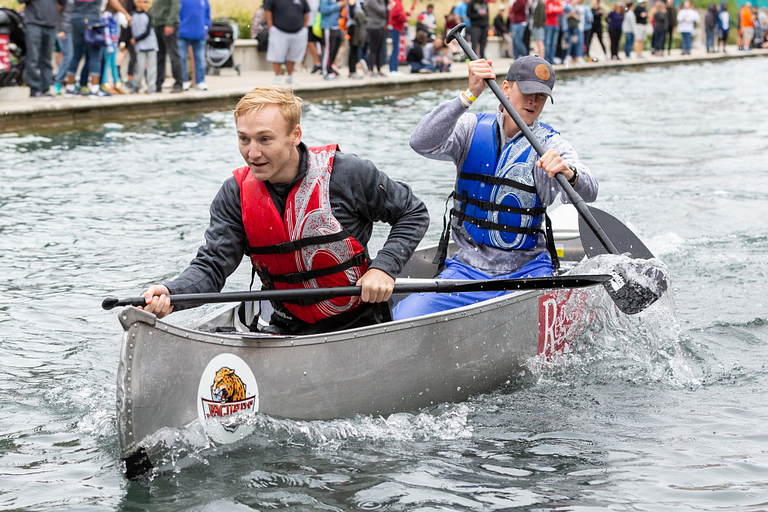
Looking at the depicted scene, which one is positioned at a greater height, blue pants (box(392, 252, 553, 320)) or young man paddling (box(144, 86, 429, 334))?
young man paddling (box(144, 86, 429, 334))

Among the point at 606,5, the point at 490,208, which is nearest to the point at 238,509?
the point at 490,208

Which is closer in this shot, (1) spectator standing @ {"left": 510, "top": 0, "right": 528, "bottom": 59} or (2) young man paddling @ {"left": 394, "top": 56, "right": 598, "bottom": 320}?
(2) young man paddling @ {"left": 394, "top": 56, "right": 598, "bottom": 320}

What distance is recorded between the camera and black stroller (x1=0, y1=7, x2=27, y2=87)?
42.0ft

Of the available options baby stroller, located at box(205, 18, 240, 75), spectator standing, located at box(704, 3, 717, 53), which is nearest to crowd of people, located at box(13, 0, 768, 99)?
baby stroller, located at box(205, 18, 240, 75)

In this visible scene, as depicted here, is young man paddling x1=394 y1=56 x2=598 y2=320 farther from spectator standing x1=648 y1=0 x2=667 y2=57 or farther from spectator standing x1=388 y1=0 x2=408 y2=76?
spectator standing x1=648 y1=0 x2=667 y2=57

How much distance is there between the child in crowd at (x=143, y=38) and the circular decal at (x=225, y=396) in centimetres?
1062

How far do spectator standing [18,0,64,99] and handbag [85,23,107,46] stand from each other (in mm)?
426

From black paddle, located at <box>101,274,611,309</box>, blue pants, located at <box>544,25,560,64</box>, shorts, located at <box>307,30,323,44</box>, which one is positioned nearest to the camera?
black paddle, located at <box>101,274,611,309</box>

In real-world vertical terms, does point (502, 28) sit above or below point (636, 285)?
above

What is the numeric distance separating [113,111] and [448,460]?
34.8ft

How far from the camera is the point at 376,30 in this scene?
59.3 ft

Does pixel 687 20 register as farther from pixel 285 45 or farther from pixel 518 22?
pixel 285 45

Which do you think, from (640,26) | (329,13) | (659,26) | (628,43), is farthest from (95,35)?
(659,26)

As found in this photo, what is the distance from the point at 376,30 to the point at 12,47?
691 centimetres
